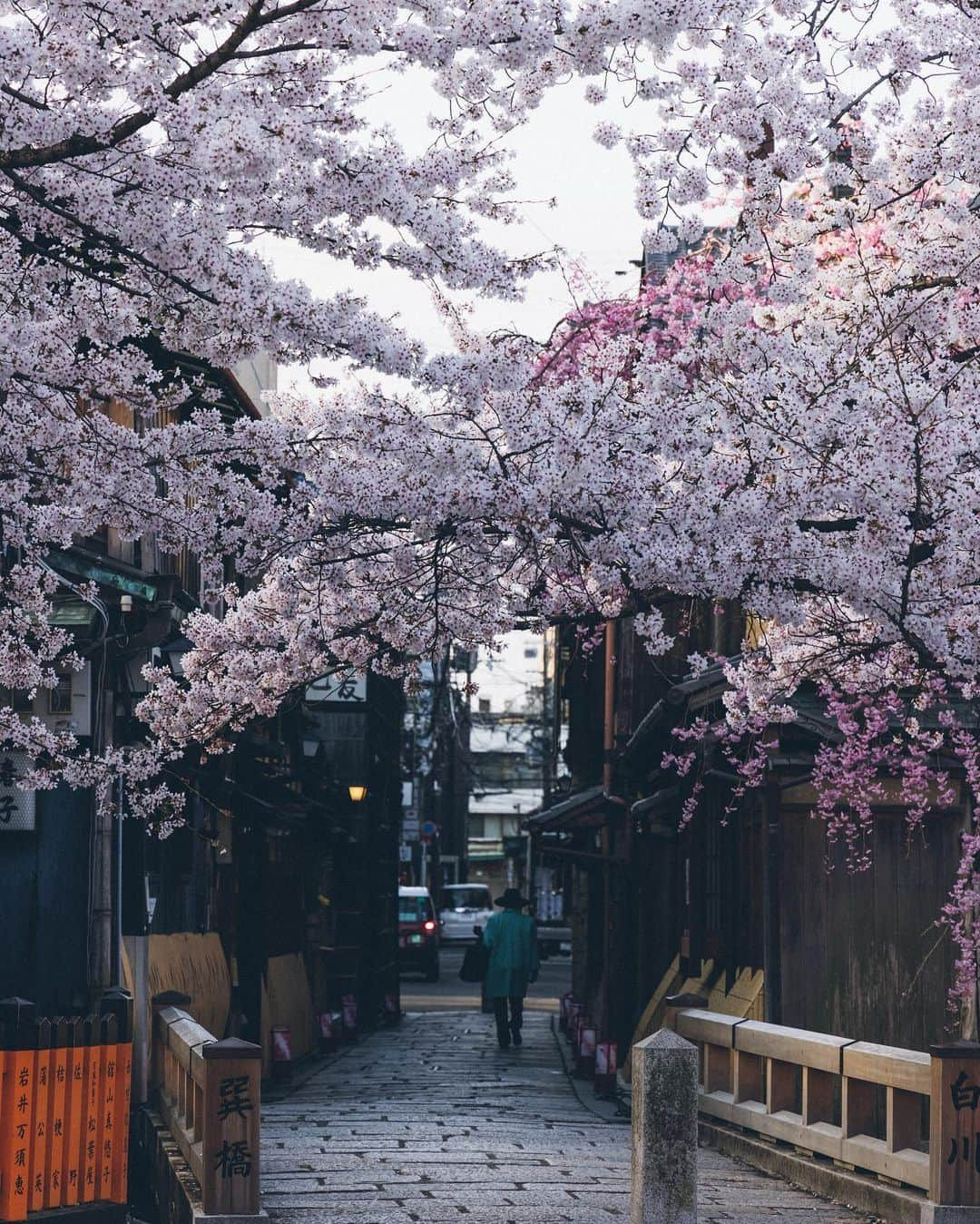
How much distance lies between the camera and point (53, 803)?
15.2 meters

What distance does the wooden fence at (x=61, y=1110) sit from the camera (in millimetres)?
9539

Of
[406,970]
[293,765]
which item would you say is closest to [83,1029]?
[293,765]

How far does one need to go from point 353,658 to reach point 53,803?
3376 mm

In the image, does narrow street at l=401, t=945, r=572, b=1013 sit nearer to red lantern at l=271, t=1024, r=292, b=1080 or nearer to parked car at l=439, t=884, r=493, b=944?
parked car at l=439, t=884, r=493, b=944

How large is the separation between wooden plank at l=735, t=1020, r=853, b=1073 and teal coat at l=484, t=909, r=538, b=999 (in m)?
11.1

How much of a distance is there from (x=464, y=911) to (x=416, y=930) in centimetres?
1493

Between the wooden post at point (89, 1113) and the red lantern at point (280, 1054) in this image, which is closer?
the wooden post at point (89, 1113)

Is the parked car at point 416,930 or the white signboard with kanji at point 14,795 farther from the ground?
the white signboard with kanji at point 14,795

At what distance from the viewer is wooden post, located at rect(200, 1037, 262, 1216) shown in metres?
9.20

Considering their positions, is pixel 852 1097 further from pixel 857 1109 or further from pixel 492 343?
pixel 492 343

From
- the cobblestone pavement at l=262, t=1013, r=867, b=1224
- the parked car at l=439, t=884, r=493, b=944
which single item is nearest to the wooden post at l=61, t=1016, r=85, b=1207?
the cobblestone pavement at l=262, t=1013, r=867, b=1224

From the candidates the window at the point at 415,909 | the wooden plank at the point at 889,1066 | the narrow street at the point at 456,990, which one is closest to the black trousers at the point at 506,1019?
the narrow street at the point at 456,990

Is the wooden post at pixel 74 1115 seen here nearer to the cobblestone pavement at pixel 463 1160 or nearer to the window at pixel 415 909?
the cobblestone pavement at pixel 463 1160

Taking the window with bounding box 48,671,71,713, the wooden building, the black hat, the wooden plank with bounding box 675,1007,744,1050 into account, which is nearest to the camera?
the wooden plank with bounding box 675,1007,744,1050
